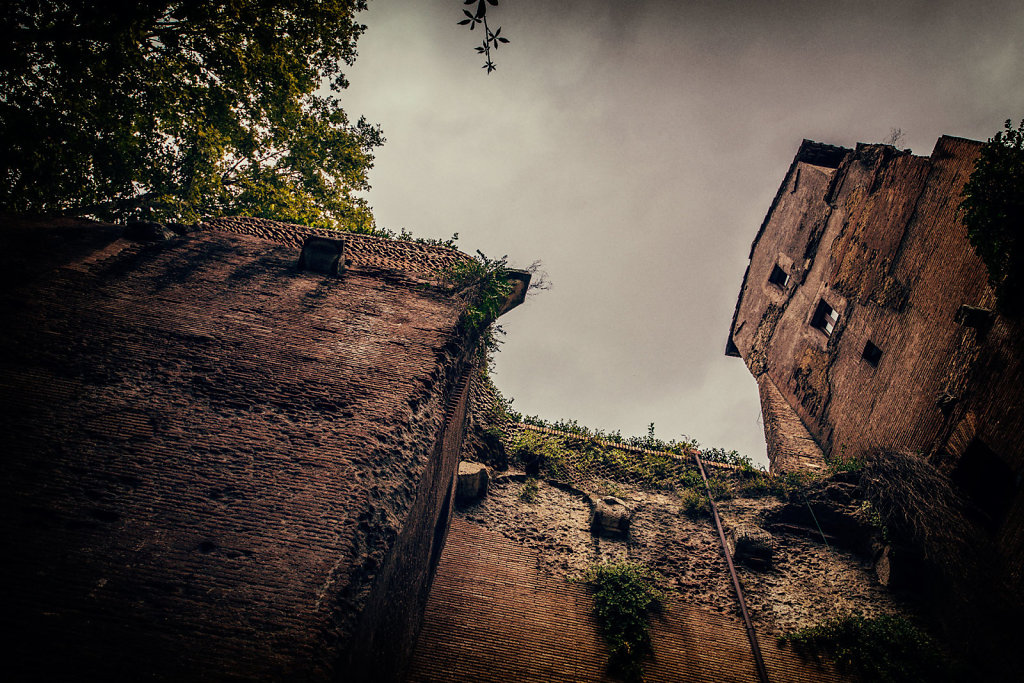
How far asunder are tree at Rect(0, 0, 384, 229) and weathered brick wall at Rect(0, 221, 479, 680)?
3.23m

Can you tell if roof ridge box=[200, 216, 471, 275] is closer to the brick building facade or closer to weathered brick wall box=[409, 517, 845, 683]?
weathered brick wall box=[409, 517, 845, 683]

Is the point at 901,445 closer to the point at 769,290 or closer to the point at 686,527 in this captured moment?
the point at 686,527

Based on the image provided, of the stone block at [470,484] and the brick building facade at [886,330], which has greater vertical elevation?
the brick building facade at [886,330]

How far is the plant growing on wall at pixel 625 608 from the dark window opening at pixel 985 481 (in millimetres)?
4553

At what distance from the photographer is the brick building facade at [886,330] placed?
6.00m

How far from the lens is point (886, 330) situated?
8.34 metres

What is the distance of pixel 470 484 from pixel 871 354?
27.7ft

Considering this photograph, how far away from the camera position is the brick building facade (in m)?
6.00

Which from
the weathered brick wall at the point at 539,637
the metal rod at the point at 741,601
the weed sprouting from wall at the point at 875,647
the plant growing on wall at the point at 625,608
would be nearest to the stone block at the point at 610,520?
the plant growing on wall at the point at 625,608

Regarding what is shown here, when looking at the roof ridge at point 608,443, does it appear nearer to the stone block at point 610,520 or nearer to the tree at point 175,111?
the stone block at point 610,520

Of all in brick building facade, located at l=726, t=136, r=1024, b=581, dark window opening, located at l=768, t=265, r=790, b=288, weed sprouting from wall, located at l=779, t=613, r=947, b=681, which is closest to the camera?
weed sprouting from wall, located at l=779, t=613, r=947, b=681

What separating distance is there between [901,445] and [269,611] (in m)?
9.39

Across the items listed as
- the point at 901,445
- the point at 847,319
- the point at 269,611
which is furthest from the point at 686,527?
the point at 269,611

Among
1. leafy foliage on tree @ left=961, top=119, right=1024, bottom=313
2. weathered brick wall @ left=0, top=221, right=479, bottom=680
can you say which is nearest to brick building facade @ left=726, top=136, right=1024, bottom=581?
leafy foliage on tree @ left=961, top=119, right=1024, bottom=313
